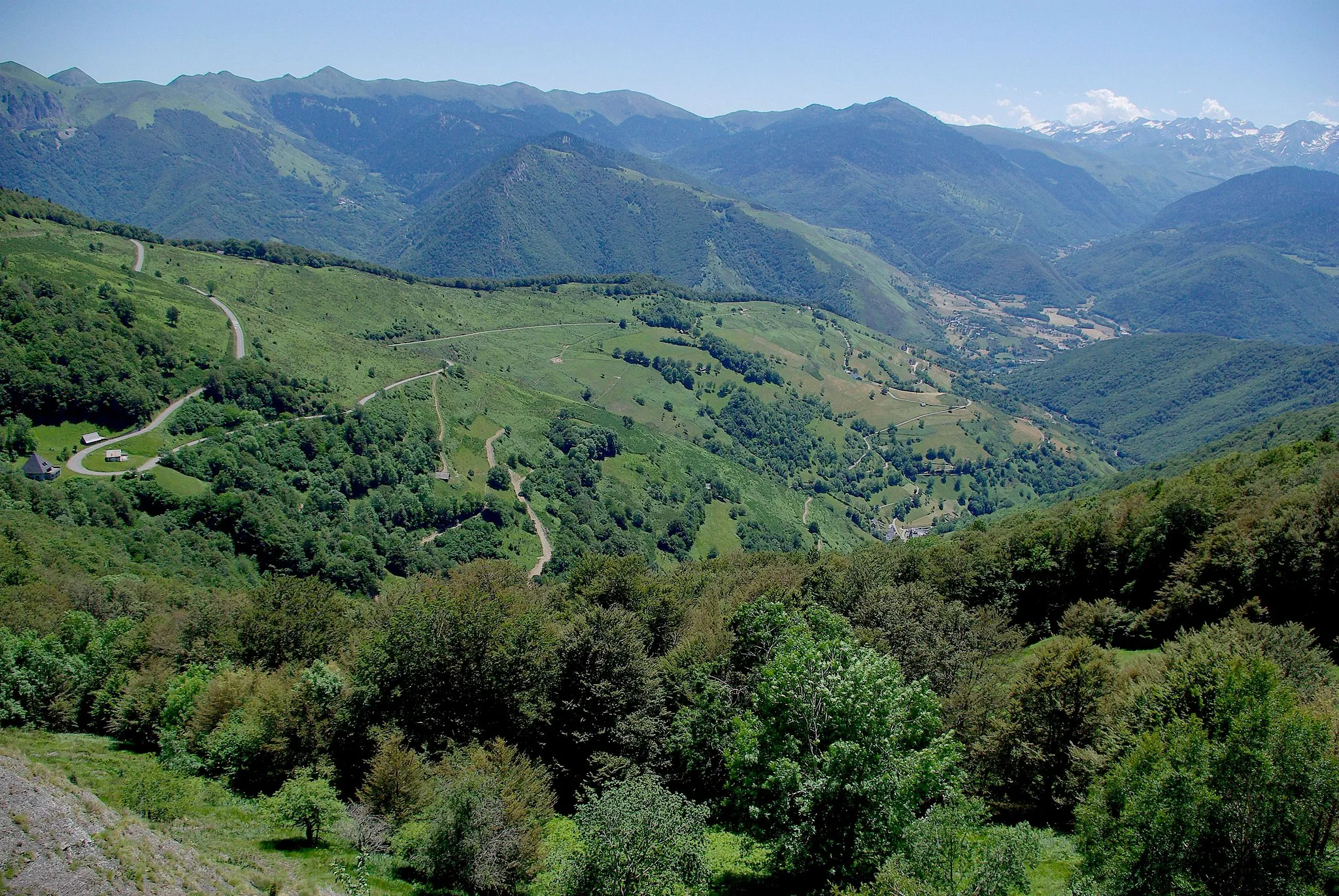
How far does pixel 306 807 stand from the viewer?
30.5 meters

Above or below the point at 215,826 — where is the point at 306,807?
above

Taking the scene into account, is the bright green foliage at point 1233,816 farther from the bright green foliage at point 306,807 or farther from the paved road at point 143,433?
the paved road at point 143,433

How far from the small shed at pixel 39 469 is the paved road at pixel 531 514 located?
7297 centimetres

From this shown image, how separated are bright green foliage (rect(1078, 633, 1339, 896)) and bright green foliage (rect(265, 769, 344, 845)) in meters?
30.7

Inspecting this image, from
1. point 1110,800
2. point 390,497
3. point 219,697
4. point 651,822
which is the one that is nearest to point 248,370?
point 390,497

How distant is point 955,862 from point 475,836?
17366 millimetres

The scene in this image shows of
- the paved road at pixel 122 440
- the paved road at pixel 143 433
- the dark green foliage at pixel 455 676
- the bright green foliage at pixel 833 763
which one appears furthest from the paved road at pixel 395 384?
the bright green foliage at pixel 833 763

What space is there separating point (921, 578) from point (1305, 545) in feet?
90.1

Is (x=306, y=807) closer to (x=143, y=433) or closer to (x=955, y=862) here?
(x=955, y=862)

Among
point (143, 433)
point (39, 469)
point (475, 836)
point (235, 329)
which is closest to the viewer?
point (475, 836)

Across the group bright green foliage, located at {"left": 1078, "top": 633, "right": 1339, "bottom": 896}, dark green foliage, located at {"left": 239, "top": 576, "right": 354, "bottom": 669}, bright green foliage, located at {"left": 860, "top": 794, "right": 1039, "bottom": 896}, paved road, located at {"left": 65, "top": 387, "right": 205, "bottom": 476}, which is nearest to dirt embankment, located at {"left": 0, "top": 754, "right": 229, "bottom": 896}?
bright green foliage, located at {"left": 860, "top": 794, "right": 1039, "bottom": 896}

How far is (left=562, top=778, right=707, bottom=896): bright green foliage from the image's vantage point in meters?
23.3

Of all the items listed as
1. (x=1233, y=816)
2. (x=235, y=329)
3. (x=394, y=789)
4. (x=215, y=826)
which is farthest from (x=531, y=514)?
(x=1233, y=816)

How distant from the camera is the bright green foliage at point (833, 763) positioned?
Result: 80.7 ft
